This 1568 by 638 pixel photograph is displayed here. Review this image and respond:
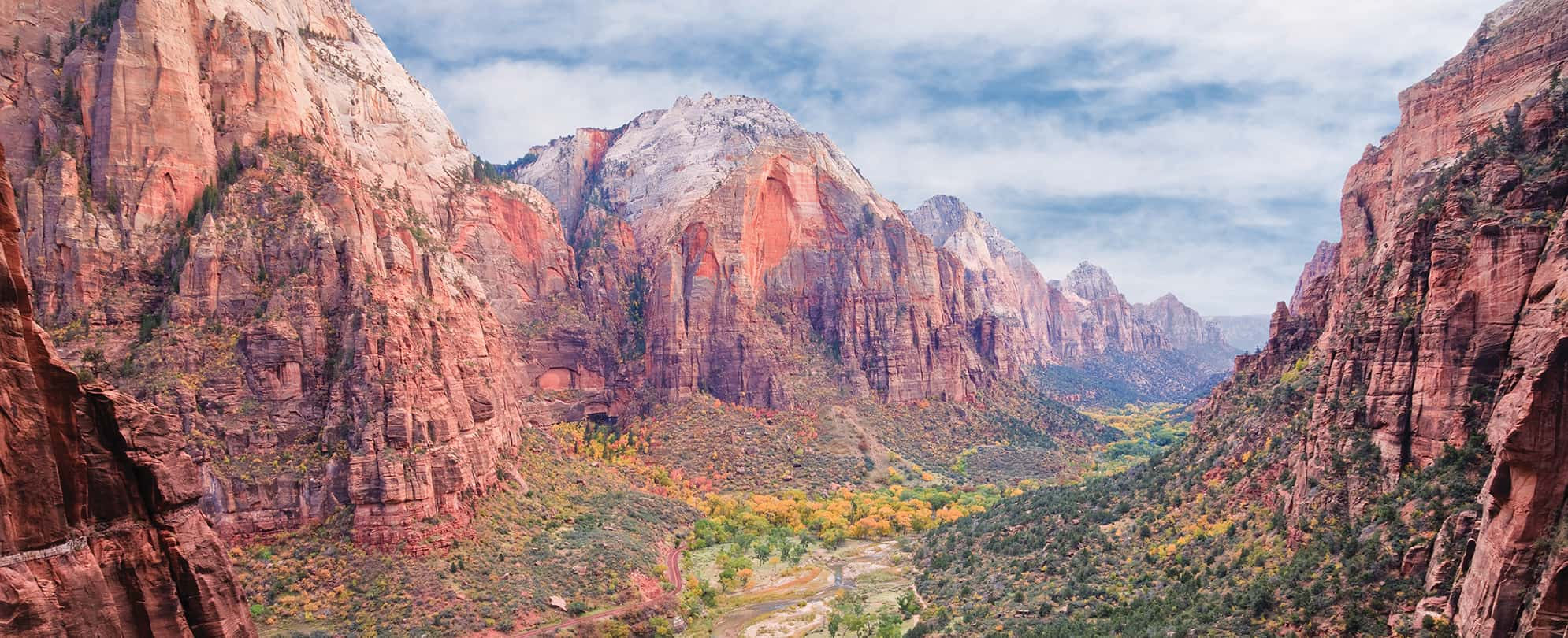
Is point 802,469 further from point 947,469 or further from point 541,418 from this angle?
point 541,418

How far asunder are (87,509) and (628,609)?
2001 inches

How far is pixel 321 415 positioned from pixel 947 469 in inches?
3336

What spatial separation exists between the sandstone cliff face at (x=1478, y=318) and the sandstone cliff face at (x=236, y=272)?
5877 cm

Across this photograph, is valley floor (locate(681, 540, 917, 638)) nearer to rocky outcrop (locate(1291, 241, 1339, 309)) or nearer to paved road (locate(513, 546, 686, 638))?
paved road (locate(513, 546, 686, 638))

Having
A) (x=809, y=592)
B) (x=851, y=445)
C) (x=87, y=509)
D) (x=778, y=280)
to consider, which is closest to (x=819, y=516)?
(x=809, y=592)

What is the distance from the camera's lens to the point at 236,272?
59031mm

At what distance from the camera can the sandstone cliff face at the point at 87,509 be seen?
560 inches

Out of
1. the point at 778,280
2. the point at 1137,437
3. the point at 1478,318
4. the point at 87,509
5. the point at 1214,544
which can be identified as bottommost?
the point at 1137,437

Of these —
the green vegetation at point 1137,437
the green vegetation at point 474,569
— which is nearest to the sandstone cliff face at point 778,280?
the green vegetation at point 1137,437

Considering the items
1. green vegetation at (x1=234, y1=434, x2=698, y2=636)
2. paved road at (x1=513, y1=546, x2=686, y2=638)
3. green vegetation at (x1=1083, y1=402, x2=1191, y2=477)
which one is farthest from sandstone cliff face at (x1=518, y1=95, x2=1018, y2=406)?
paved road at (x1=513, y1=546, x2=686, y2=638)

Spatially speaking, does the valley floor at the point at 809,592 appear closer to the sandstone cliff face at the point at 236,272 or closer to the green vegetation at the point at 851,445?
the sandstone cliff face at the point at 236,272

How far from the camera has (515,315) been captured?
4860 inches

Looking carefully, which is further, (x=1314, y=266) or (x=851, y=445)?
(x=1314, y=266)

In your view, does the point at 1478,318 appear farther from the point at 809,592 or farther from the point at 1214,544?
the point at 809,592
